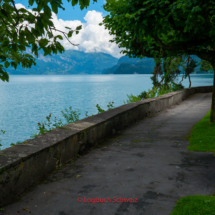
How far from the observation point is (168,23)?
574cm

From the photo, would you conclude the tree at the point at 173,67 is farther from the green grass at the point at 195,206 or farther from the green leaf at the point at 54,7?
the green leaf at the point at 54,7

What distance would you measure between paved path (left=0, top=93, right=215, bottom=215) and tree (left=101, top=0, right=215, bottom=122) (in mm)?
2753

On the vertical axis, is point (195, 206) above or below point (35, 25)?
below

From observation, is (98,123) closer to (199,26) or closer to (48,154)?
(48,154)

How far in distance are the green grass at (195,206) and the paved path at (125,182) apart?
0.10 metres

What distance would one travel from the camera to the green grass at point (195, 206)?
8.95 ft

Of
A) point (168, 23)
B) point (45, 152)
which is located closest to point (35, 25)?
point (45, 152)

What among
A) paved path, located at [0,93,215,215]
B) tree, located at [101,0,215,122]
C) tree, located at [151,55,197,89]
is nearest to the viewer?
paved path, located at [0,93,215,215]

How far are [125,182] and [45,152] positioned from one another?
1.43m

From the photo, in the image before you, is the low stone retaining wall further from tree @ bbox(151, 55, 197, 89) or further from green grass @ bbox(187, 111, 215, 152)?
tree @ bbox(151, 55, 197, 89)

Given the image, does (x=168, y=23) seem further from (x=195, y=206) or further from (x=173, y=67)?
(x=173, y=67)

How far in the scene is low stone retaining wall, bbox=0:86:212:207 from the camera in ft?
10.7

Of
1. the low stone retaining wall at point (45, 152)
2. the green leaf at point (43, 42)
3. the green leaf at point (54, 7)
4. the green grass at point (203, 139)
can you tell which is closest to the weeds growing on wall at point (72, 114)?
the low stone retaining wall at point (45, 152)

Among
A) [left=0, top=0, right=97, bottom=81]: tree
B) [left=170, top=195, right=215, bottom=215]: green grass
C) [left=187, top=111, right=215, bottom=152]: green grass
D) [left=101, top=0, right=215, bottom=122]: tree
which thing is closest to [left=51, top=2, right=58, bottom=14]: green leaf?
[left=0, top=0, right=97, bottom=81]: tree
